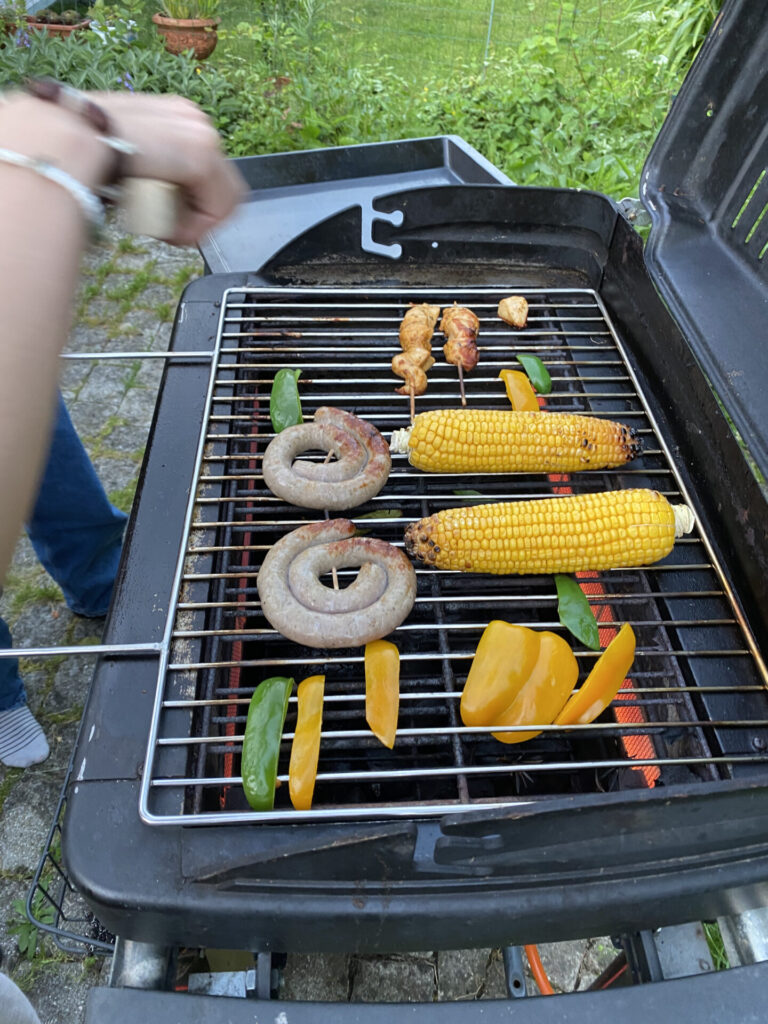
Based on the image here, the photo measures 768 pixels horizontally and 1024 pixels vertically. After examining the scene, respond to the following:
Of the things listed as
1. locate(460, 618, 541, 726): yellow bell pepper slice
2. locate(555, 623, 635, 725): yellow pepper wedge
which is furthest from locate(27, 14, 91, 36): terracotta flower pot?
locate(555, 623, 635, 725): yellow pepper wedge

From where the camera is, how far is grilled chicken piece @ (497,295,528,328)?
2.85 metres

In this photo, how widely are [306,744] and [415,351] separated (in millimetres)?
1589

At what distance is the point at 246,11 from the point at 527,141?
561 cm

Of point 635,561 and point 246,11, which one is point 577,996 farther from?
point 246,11

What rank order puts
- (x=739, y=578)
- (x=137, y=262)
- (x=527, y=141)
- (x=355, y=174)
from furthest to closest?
1. (x=527, y=141)
2. (x=137, y=262)
3. (x=355, y=174)
4. (x=739, y=578)

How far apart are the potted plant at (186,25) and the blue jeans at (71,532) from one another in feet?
25.3

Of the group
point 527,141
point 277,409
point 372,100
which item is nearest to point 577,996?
point 277,409

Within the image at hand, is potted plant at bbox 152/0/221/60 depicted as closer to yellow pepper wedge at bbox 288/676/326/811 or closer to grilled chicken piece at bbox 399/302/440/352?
grilled chicken piece at bbox 399/302/440/352

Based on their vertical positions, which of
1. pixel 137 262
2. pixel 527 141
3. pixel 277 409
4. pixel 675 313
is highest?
pixel 527 141

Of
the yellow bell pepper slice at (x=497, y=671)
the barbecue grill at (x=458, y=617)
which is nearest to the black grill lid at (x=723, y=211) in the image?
the barbecue grill at (x=458, y=617)

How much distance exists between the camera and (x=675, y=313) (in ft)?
8.22

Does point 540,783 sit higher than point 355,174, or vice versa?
point 355,174

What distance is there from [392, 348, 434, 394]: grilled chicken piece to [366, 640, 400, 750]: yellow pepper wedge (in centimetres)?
112

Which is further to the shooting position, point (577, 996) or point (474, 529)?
point (474, 529)
